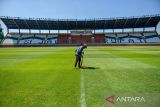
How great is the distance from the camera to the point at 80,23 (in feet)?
294

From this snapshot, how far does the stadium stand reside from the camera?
285 ft

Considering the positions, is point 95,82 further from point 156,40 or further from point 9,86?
point 156,40

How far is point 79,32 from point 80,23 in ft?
17.8

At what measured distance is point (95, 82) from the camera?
362 inches

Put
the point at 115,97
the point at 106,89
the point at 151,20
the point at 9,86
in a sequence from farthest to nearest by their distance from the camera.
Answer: the point at 151,20, the point at 9,86, the point at 106,89, the point at 115,97

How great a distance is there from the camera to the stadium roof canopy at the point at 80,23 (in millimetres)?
84312

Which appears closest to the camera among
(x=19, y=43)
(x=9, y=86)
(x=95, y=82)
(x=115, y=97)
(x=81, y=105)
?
(x=81, y=105)

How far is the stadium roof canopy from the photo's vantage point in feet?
277

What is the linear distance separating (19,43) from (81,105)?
88.2 metres

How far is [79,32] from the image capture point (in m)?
94.0

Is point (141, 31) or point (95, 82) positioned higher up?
point (141, 31)

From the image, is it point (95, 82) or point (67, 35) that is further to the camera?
point (67, 35)

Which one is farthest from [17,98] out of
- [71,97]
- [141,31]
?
[141,31]

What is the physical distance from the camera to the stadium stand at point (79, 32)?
86.8m
